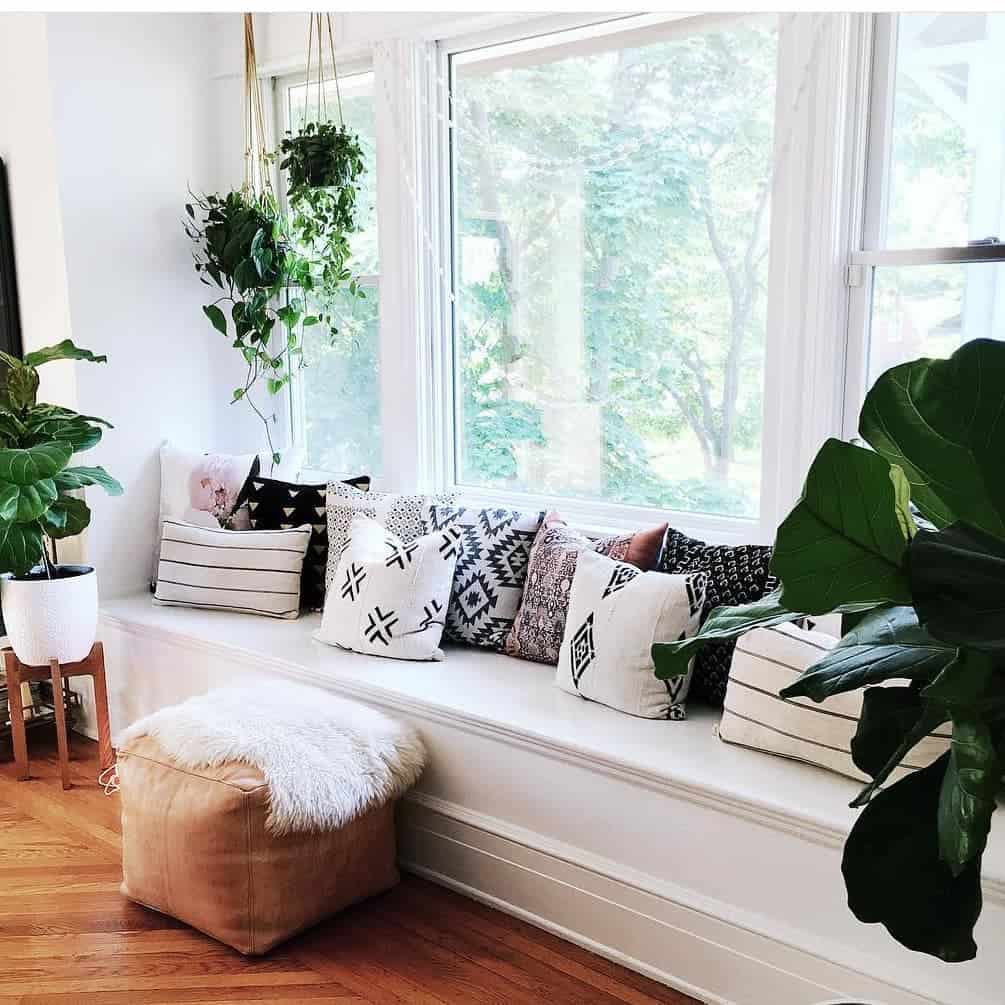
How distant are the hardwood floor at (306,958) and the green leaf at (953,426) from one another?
1.67 metres

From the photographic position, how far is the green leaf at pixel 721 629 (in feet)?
3.35

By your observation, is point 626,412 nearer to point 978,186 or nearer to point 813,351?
point 813,351

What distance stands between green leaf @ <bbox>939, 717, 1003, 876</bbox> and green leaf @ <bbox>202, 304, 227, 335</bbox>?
10.6 feet

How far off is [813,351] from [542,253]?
37.8 inches

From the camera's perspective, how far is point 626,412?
10.2ft

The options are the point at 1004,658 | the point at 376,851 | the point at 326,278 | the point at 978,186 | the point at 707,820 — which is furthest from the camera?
the point at 326,278

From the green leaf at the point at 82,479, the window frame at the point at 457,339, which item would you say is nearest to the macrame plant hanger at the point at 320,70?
the window frame at the point at 457,339

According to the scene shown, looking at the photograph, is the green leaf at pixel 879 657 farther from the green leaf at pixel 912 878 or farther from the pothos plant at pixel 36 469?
the pothos plant at pixel 36 469

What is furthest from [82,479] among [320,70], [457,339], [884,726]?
[884,726]

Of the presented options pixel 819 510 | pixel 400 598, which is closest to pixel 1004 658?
pixel 819 510

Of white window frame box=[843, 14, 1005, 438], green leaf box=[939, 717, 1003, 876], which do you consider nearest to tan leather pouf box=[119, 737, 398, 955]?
white window frame box=[843, 14, 1005, 438]

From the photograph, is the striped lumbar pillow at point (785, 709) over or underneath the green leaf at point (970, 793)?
underneath

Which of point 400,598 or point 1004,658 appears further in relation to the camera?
point 400,598

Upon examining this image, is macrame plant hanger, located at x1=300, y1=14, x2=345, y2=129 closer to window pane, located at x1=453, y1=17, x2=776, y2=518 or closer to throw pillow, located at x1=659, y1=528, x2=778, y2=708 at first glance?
window pane, located at x1=453, y1=17, x2=776, y2=518
